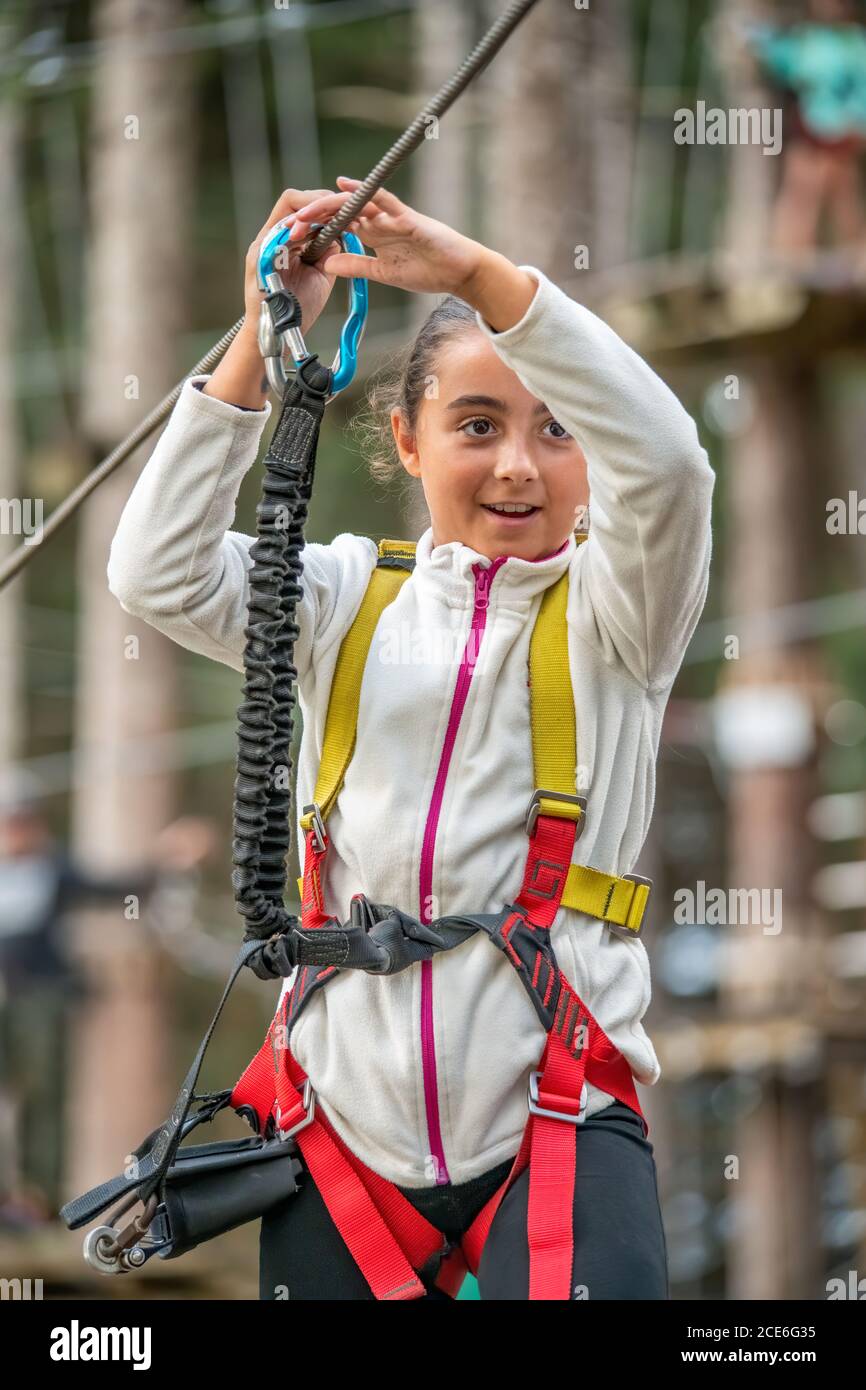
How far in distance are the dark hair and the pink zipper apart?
0.26 meters

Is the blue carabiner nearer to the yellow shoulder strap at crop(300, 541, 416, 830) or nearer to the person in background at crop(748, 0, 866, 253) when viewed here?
the yellow shoulder strap at crop(300, 541, 416, 830)

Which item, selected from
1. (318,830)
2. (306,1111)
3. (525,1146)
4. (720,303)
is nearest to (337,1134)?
(306,1111)

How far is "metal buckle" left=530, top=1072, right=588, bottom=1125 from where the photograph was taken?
1.91m

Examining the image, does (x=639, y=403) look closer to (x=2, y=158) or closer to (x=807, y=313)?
(x=807, y=313)

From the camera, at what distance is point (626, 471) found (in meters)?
1.88

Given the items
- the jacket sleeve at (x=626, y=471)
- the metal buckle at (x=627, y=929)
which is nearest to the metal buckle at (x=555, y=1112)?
the metal buckle at (x=627, y=929)

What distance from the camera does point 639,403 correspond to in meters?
1.87

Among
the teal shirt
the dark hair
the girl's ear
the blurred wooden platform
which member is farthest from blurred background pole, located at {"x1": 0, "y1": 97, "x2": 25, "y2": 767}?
the girl's ear

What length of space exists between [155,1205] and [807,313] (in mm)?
5631

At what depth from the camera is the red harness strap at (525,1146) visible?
1.87 m

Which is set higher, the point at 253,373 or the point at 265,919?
the point at 253,373

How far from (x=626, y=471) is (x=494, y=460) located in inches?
8.2

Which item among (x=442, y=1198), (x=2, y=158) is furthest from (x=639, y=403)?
(x=2, y=158)

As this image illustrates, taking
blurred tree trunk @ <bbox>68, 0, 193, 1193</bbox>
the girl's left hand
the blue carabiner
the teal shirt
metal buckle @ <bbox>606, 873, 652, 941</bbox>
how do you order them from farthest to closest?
blurred tree trunk @ <bbox>68, 0, 193, 1193</bbox>, the teal shirt, metal buckle @ <bbox>606, 873, 652, 941</bbox>, the blue carabiner, the girl's left hand
